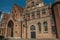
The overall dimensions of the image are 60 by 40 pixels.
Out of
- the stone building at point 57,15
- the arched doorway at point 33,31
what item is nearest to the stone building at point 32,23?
the arched doorway at point 33,31

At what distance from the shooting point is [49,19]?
24.2 m

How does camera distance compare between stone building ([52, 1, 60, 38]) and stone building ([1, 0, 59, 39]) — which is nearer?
stone building ([52, 1, 60, 38])

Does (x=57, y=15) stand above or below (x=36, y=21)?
above

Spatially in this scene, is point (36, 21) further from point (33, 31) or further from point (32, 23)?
point (33, 31)

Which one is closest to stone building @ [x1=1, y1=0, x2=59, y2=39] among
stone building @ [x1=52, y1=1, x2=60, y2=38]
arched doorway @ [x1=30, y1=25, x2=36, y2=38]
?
arched doorway @ [x1=30, y1=25, x2=36, y2=38]

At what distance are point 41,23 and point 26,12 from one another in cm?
661

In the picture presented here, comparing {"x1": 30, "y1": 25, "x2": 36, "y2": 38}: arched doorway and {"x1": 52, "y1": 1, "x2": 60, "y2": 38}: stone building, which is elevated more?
{"x1": 52, "y1": 1, "x2": 60, "y2": 38}: stone building

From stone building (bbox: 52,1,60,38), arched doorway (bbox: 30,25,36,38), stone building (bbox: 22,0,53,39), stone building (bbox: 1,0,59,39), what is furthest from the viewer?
arched doorway (bbox: 30,25,36,38)

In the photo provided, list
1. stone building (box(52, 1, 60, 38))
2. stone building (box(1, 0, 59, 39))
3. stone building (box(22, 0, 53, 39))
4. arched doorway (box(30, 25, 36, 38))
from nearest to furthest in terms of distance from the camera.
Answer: stone building (box(52, 1, 60, 38)) → stone building (box(22, 0, 53, 39)) → stone building (box(1, 0, 59, 39)) → arched doorway (box(30, 25, 36, 38))

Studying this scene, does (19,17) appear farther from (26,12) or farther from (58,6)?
(58,6)

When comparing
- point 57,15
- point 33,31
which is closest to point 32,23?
point 33,31

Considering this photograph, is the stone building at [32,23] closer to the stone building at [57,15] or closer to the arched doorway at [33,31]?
the arched doorway at [33,31]

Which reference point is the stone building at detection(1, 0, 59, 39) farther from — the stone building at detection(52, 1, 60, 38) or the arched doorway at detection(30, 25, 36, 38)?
the stone building at detection(52, 1, 60, 38)

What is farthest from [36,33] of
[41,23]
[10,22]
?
[10,22]
